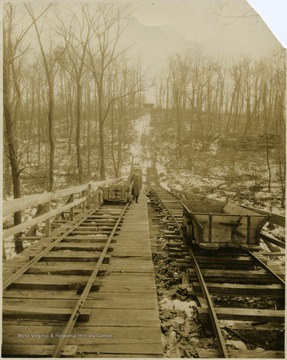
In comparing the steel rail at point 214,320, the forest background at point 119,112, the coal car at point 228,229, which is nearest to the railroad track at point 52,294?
the steel rail at point 214,320

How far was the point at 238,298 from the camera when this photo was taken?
482cm

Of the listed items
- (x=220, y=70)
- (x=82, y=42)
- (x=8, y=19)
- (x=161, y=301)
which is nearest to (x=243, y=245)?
(x=161, y=301)

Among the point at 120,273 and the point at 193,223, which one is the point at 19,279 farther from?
the point at 193,223

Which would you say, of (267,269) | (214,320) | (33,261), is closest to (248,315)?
(214,320)

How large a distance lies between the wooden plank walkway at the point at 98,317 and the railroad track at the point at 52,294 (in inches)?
0.4

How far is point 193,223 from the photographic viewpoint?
21.4ft

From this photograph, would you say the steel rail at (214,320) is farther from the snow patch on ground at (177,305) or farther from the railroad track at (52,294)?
the railroad track at (52,294)

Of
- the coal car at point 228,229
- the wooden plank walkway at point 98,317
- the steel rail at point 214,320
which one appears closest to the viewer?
the wooden plank walkway at point 98,317

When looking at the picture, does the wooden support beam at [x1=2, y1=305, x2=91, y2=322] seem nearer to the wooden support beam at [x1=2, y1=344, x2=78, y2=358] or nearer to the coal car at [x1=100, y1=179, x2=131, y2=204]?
the wooden support beam at [x1=2, y1=344, x2=78, y2=358]

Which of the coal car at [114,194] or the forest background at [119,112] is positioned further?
the forest background at [119,112]

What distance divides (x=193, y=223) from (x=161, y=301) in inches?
89.1

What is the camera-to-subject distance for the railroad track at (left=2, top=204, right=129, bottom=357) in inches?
124

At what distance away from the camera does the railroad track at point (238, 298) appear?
11.6ft

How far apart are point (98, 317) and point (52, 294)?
0.92 m
